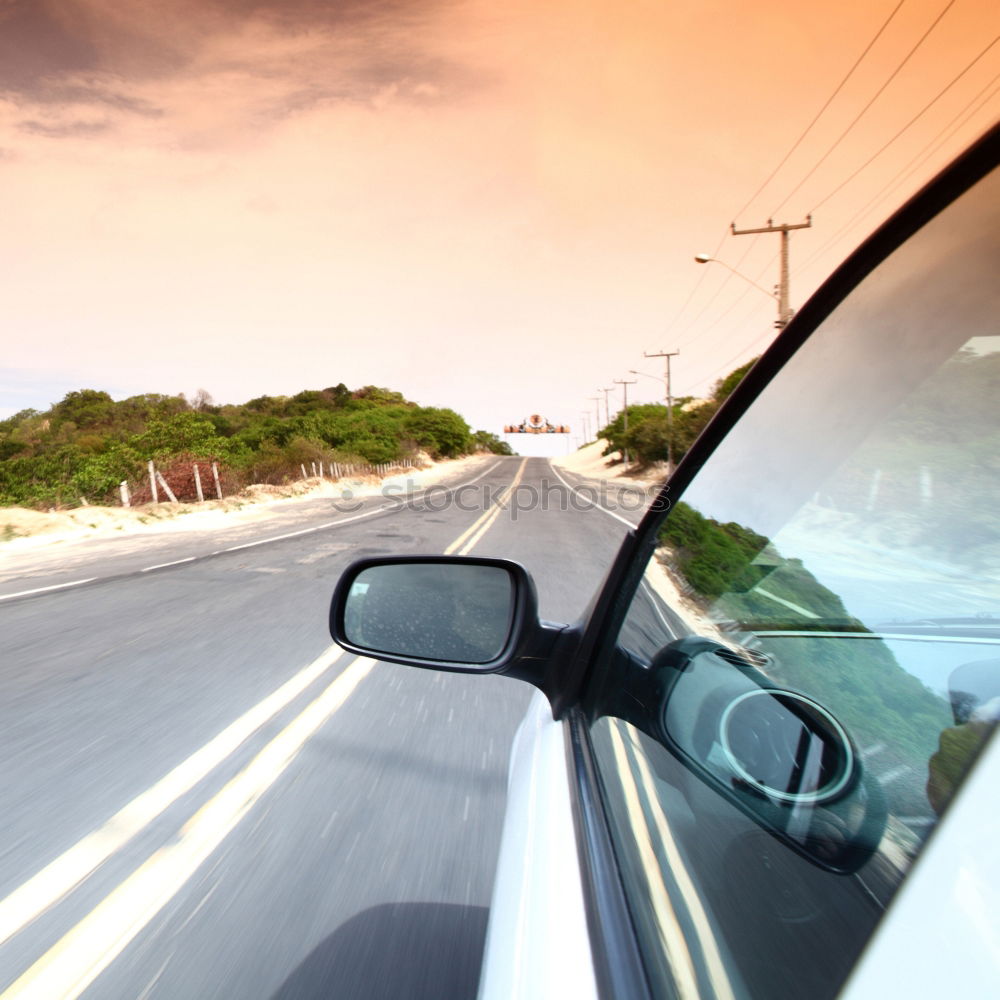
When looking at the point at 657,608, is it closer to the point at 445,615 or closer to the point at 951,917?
the point at 445,615

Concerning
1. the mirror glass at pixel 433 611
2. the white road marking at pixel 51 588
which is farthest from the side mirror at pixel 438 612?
the white road marking at pixel 51 588

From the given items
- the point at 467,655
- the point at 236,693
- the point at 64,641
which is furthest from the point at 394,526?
the point at 467,655

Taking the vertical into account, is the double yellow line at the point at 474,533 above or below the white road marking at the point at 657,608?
below

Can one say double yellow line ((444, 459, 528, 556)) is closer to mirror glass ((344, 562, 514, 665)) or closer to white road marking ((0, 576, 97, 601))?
white road marking ((0, 576, 97, 601))

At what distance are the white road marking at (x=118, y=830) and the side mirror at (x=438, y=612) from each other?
1337 mm

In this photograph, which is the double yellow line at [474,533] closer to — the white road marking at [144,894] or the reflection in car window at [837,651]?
the white road marking at [144,894]

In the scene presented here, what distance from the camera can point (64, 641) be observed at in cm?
606

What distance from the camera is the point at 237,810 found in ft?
9.80

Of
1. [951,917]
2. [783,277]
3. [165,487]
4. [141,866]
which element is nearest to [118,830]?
[141,866]

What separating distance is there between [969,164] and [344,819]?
2.91m

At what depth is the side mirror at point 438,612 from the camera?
1.68 m

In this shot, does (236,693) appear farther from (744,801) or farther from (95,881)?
(744,801)

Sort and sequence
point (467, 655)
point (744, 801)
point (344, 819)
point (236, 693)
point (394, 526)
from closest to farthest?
point (744, 801) → point (467, 655) → point (344, 819) → point (236, 693) → point (394, 526)

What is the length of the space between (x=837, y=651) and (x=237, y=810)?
2743mm
